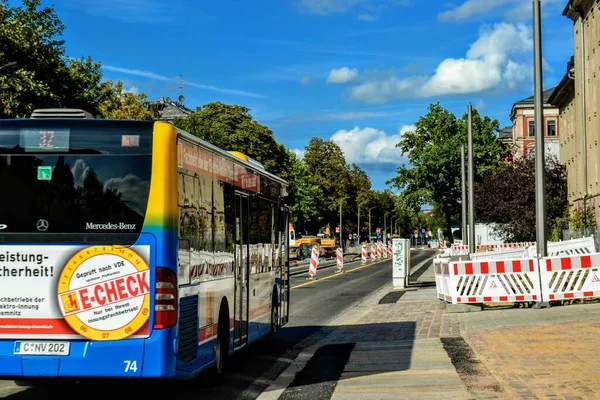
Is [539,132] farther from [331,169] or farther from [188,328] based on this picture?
[331,169]

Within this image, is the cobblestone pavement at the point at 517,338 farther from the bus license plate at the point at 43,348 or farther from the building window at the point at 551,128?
the building window at the point at 551,128

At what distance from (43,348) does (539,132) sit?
48.5 ft

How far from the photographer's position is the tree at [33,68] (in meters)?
39.5

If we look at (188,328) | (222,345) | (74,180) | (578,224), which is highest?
(578,224)

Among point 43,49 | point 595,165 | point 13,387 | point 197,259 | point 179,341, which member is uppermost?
point 43,49

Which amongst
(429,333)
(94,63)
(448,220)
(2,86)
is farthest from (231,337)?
(448,220)

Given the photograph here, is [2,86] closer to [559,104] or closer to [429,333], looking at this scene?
[429,333]

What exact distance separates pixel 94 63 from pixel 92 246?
53512 mm

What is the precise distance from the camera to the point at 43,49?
4325 cm

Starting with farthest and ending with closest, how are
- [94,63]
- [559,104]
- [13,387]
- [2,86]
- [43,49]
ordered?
[559,104]
[94,63]
[43,49]
[2,86]
[13,387]

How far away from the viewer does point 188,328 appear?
9.12 m

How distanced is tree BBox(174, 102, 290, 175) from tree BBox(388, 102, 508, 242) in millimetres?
11778

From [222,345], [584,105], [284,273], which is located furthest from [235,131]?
[222,345]

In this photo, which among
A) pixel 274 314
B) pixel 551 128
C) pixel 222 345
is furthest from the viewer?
pixel 551 128
